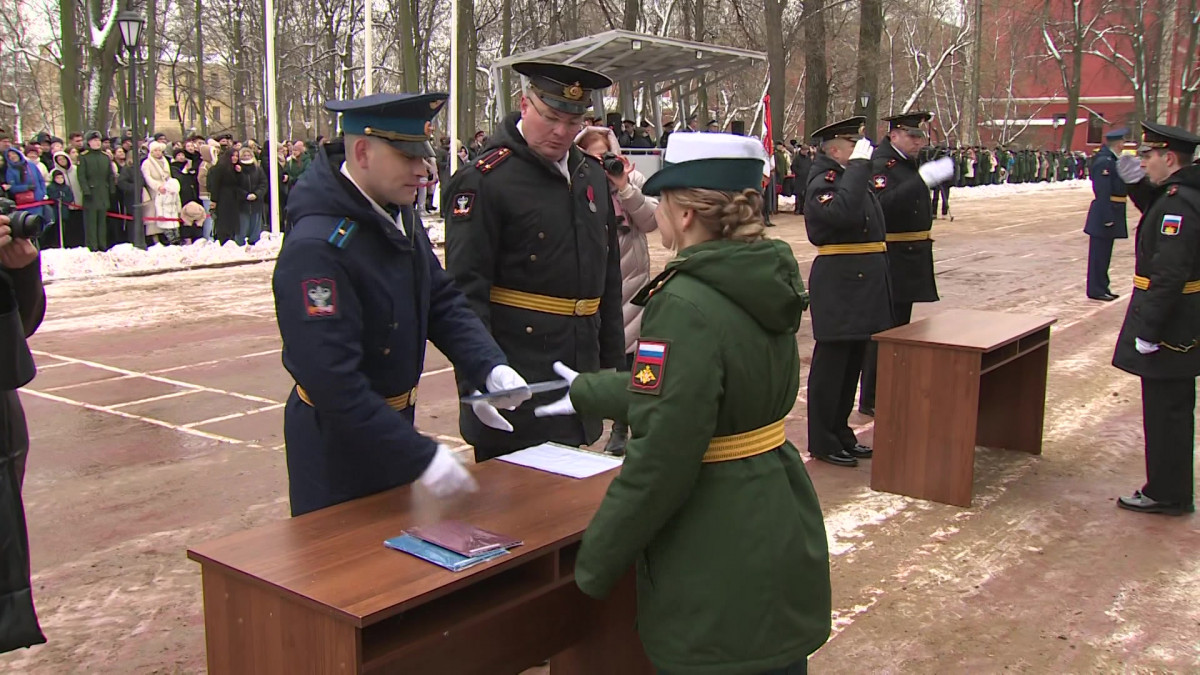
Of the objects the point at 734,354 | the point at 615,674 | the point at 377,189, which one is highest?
the point at 377,189

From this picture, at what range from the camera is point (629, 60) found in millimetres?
20766

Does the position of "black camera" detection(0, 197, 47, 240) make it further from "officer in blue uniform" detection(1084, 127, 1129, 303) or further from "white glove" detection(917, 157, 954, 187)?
"officer in blue uniform" detection(1084, 127, 1129, 303)

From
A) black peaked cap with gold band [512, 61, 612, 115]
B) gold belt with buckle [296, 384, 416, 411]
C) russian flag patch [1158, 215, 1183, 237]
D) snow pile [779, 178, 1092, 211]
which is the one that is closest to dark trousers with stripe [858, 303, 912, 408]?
russian flag patch [1158, 215, 1183, 237]

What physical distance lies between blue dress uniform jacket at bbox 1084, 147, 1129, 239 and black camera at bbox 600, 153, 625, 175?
29.1ft

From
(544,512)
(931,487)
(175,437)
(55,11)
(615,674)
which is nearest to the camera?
(544,512)

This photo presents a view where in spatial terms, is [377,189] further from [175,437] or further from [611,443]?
[175,437]

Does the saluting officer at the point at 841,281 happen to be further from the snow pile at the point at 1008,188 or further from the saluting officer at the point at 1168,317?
the snow pile at the point at 1008,188

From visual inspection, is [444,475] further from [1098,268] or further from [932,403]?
[1098,268]

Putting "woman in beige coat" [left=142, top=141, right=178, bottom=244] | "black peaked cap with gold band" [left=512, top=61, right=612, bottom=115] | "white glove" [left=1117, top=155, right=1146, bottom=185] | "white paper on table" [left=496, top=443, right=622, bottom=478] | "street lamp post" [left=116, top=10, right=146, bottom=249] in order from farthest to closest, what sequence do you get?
1. "woman in beige coat" [left=142, top=141, right=178, bottom=244]
2. "street lamp post" [left=116, top=10, right=146, bottom=249]
3. "white glove" [left=1117, top=155, right=1146, bottom=185]
4. "black peaked cap with gold band" [left=512, top=61, right=612, bottom=115]
5. "white paper on table" [left=496, top=443, right=622, bottom=478]

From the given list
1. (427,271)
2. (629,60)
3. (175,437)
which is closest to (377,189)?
(427,271)

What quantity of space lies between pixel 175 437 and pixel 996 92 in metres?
62.9

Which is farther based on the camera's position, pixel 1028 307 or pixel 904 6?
pixel 904 6

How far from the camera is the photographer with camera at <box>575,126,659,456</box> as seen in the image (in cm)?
544

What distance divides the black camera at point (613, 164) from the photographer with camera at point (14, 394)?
291 centimetres
